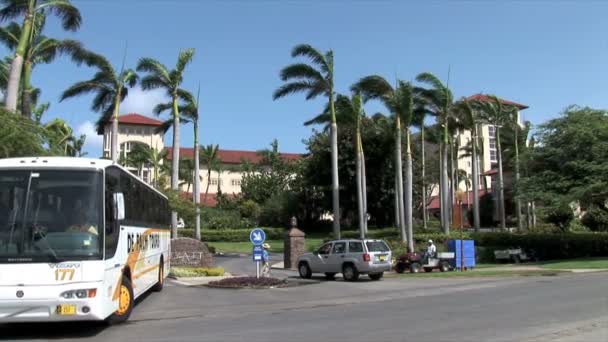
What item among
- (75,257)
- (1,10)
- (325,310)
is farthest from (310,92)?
(75,257)

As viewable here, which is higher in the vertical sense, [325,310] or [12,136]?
[12,136]

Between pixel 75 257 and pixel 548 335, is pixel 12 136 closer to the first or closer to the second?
pixel 75 257

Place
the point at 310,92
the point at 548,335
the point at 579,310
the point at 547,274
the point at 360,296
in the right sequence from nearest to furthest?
the point at 548,335, the point at 579,310, the point at 360,296, the point at 547,274, the point at 310,92

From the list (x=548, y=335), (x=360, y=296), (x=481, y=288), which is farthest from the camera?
(x=481, y=288)

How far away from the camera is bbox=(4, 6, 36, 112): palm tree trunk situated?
23422 millimetres

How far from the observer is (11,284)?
9555 millimetres

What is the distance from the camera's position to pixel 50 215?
32.8ft

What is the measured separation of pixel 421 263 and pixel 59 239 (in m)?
21.9

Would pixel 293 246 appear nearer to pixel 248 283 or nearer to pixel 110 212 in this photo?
pixel 248 283

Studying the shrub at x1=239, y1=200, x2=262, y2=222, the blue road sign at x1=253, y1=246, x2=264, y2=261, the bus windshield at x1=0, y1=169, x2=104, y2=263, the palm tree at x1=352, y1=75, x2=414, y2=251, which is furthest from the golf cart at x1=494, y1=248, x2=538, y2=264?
the shrub at x1=239, y1=200, x2=262, y2=222

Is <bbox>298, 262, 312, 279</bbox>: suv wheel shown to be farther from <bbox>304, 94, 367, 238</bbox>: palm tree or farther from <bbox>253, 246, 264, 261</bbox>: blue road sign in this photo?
<bbox>304, 94, 367, 238</bbox>: palm tree

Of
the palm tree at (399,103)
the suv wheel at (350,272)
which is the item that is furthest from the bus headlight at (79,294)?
the palm tree at (399,103)

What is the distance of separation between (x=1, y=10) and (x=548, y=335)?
1066 inches

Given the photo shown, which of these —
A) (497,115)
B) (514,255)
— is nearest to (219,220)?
(497,115)
